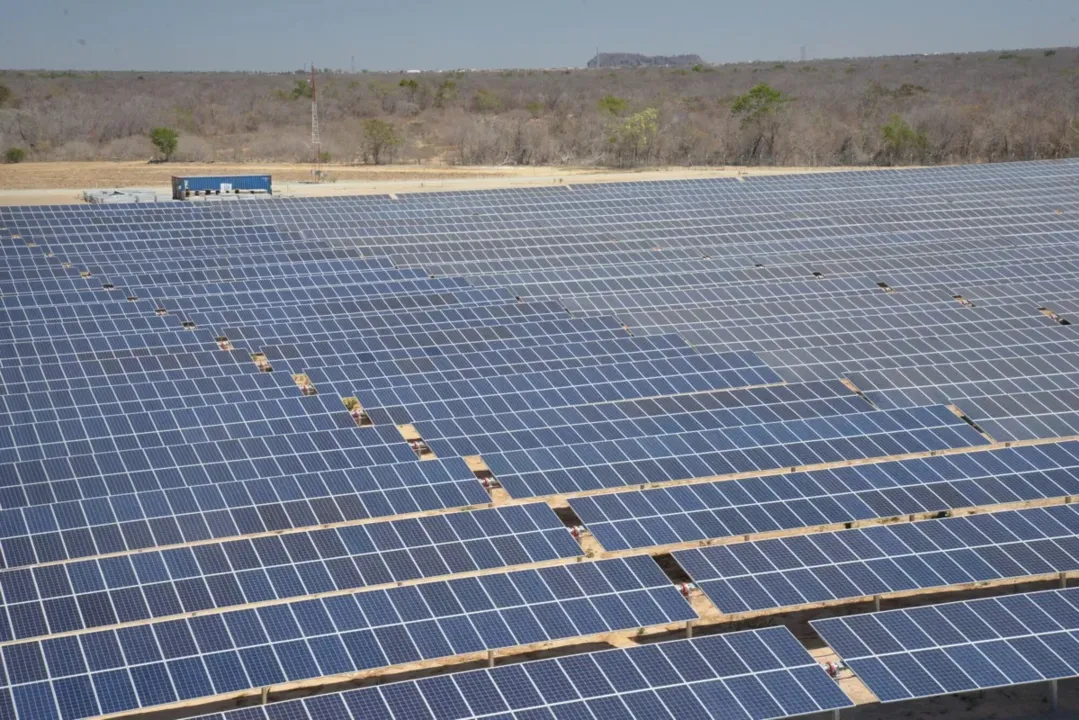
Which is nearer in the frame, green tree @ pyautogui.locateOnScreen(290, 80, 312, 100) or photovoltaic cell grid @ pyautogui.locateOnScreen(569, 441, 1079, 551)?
photovoltaic cell grid @ pyautogui.locateOnScreen(569, 441, 1079, 551)

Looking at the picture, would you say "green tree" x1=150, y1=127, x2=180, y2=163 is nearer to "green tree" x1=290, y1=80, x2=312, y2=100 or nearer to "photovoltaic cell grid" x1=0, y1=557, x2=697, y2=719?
"green tree" x1=290, y1=80, x2=312, y2=100

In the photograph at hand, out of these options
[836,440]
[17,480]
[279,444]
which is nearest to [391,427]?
[279,444]

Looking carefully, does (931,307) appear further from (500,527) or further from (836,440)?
(500,527)

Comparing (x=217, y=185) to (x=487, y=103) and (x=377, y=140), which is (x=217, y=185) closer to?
(x=377, y=140)

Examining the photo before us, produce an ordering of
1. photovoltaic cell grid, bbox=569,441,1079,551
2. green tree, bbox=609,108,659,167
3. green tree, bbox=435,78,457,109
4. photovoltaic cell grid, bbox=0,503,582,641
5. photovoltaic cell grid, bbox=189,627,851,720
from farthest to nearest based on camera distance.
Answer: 1. green tree, bbox=435,78,457,109
2. green tree, bbox=609,108,659,167
3. photovoltaic cell grid, bbox=569,441,1079,551
4. photovoltaic cell grid, bbox=0,503,582,641
5. photovoltaic cell grid, bbox=189,627,851,720

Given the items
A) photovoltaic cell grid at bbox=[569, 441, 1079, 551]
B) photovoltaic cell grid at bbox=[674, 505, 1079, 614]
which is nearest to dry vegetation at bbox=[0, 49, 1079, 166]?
photovoltaic cell grid at bbox=[569, 441, 1079, 551]

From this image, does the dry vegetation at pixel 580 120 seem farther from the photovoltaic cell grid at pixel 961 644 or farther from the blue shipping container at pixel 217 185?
the photovoltaic cell grid at pixel 961 644

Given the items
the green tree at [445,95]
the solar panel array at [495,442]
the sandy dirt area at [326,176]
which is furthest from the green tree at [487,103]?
the solar panel array at [495,442]
